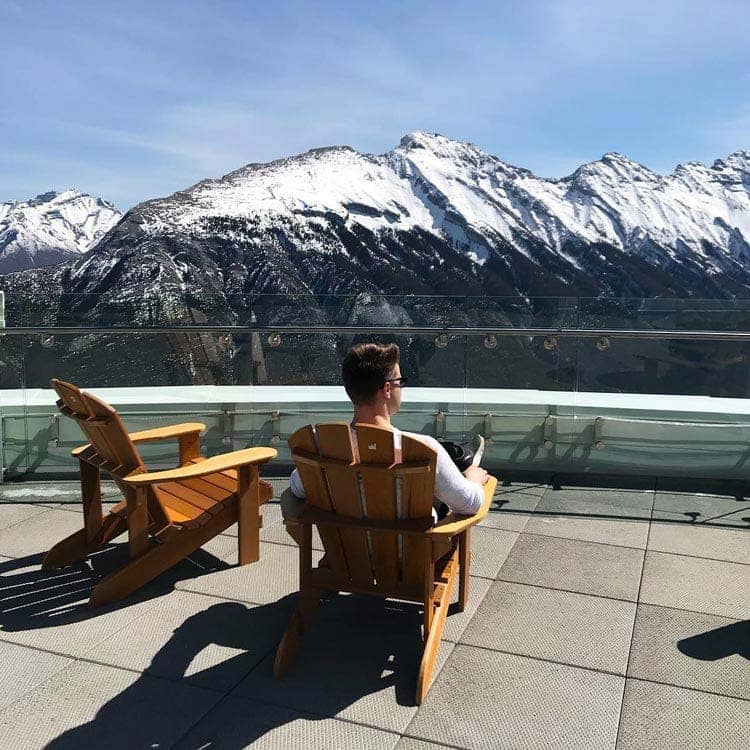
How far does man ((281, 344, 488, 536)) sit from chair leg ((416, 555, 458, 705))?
386 millimetres

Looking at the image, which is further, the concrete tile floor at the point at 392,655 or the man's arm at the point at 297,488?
the man's arm at the point at 297,488

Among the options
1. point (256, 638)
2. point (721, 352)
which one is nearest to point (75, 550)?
point (256, 638)

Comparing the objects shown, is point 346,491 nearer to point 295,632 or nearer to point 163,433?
point 295,632

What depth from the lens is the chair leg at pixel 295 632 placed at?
3.12 m

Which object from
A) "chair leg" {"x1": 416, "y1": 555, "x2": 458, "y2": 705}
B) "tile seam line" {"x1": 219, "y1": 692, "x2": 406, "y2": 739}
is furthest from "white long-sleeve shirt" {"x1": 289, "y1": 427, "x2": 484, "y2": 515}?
"tile seam line" {"x1": 219, "y1": 692, "x2": 406, "y2": 739}

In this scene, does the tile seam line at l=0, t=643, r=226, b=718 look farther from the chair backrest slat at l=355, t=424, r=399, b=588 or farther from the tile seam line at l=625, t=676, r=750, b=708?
the tile seam line at l=625, t=676, r=750, b=708

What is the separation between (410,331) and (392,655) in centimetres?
359

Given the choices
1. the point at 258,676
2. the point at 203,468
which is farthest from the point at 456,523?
the point at 203,468

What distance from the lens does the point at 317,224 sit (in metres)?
195

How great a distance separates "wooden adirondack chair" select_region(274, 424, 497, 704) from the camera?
2.95 metres

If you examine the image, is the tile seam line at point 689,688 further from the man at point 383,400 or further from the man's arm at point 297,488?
the man's arm at point 297,488

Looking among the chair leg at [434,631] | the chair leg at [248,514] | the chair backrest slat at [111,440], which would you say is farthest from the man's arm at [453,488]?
the chair backrest slat at [111,440]

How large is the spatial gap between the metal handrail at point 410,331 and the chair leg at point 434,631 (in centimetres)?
311

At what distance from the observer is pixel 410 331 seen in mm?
6543
